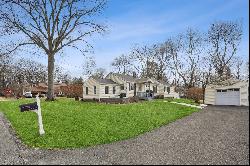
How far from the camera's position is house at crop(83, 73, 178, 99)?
44.7m

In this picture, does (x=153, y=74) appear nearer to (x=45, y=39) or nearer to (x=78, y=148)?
(x=45, y=39)

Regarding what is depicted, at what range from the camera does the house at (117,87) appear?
44675mm

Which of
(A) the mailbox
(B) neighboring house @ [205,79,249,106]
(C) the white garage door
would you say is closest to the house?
(B) neighboring house @ [205,79,249,106]

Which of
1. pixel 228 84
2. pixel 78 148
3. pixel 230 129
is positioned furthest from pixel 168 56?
pixel 78 148

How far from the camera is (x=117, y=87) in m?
47.3

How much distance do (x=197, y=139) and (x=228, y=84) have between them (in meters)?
24.2

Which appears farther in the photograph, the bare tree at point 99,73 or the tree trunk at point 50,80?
the bare tree at point 99,73

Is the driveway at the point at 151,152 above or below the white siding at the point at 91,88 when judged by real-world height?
below

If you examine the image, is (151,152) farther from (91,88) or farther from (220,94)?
(91,88)

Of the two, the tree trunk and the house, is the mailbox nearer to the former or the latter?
the tree trunk

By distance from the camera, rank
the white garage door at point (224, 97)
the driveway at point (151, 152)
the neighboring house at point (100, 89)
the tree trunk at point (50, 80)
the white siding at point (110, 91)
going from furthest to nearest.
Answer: the white siding at point (110, 91), the neighboring house at point (100, 89), the white garage door at point (224, 97), the tree trunk at point (50, 80), the driveway at point (151, 152)

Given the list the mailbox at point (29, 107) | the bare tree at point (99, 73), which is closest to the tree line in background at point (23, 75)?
the bare tree at point (99, 73)

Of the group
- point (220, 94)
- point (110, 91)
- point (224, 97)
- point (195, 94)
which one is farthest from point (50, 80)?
point (195, 94)

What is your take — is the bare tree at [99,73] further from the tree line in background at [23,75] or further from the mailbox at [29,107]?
the mailbox at [29,107]
